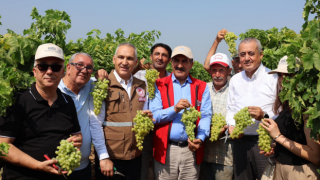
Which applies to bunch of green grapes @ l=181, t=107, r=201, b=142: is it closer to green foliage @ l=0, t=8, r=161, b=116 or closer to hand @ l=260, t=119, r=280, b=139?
hand @ l=260, t=119, r=280, b=139

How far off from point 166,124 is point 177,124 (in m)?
0.19

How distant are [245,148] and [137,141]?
1760 mm

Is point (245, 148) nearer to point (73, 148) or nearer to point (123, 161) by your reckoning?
point (123, 161)

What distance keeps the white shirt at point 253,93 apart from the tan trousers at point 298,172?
0.90 meters

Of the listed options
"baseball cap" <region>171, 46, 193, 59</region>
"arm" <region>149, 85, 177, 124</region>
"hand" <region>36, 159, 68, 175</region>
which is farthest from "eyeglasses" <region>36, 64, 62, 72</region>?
"baseball cap" <region>171, 46, 193, 59</region>

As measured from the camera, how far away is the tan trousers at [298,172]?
10.7 ft

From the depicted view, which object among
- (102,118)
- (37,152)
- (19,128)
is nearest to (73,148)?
(37,152)

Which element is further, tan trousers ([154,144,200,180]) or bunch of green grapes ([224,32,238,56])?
bunch of green grapes ([224,32,238,56])

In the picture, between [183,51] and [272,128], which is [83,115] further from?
[272,128]

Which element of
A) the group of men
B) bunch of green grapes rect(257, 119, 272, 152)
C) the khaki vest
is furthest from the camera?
the khaki vest

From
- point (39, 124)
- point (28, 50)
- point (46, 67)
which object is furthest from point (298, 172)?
point (28, 50)

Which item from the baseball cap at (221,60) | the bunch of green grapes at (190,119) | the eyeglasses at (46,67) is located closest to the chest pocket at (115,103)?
the bunch of green grapes at (190,119)

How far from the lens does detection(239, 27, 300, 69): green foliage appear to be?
16.1ft

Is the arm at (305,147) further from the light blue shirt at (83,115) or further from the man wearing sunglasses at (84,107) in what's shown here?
the light blue shirt at (83,115)
